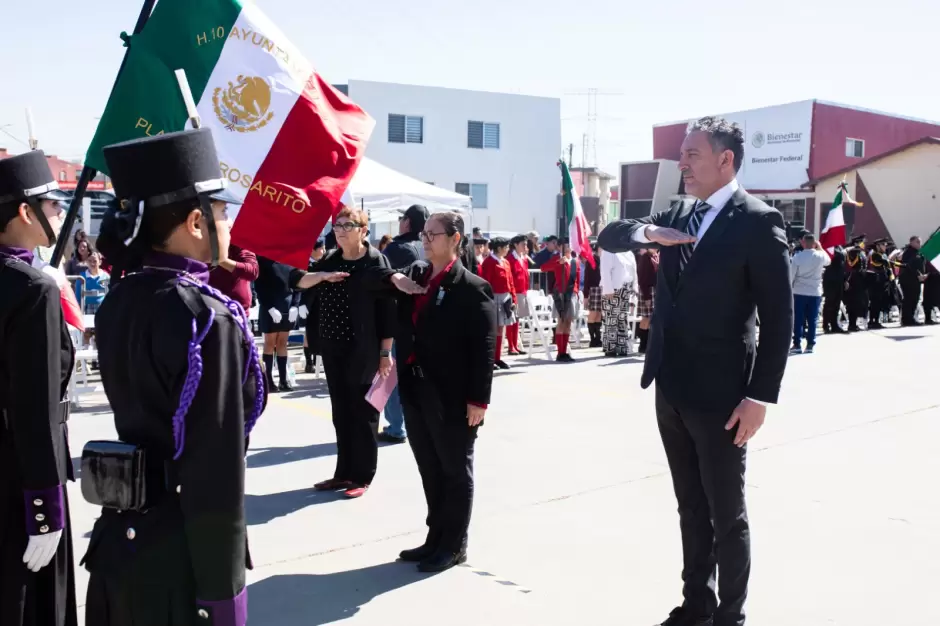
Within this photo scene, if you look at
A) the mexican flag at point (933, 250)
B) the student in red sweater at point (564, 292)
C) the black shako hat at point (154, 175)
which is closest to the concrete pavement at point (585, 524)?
the black shako hat at point (154, 175)

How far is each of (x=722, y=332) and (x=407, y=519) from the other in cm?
269

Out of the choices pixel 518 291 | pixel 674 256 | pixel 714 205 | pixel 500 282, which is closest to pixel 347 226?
pixel 674 256

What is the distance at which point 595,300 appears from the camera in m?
15.1

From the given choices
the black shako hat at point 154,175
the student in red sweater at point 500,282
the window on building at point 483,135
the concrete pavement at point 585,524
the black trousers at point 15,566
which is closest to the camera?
the black shako hat at point 154,175

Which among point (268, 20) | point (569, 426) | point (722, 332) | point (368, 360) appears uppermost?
point (268, 20)

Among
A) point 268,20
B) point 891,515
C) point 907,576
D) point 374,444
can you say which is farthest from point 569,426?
point 268,20

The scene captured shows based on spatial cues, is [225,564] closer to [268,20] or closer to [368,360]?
[268,20]

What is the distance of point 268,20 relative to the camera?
193 inches

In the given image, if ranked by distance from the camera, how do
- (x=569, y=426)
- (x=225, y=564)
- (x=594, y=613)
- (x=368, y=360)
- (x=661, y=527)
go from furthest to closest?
(x=569, y=426) < (x=368, y=360) < (x=661, y=527) < (x=594, y=613) < (x=225, y=564)

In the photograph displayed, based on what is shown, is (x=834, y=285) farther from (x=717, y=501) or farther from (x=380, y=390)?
(x=717, y=501)

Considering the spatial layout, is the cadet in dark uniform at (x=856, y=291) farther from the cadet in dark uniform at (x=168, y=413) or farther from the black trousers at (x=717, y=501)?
the cadet in dark uniform at (x=168, y=413)

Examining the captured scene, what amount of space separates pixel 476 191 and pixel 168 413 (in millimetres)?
37844

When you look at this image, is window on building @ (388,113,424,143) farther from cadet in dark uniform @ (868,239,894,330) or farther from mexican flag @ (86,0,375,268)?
mexican flag @ (86,0,375,268)

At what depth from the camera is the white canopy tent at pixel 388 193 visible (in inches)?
562
